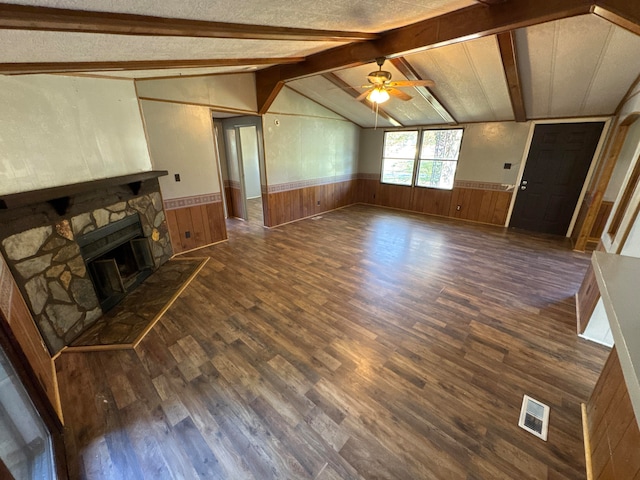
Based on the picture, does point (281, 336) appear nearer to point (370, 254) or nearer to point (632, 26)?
point (370, 254)

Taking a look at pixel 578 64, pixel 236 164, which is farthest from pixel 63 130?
pixel 578 64

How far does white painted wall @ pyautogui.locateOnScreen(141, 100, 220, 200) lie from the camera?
3430 millimetres

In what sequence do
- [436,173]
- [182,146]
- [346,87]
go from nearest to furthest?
[182,146] < [346,87] < [436,173]

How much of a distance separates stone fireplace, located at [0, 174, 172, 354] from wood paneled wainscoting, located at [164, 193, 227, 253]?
526 mm

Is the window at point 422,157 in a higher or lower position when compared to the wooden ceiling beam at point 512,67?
lower

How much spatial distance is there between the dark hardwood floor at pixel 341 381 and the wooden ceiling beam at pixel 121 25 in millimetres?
2056

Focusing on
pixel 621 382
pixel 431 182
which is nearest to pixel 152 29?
pixel 621 382

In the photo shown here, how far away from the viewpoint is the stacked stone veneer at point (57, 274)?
1.92 metres

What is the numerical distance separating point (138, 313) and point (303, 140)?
14.1 feet

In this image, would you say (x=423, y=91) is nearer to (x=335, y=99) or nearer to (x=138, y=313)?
(x=335, y=99)

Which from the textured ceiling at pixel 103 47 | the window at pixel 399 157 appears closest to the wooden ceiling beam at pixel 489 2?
the textured ceiling at pixel 103 47

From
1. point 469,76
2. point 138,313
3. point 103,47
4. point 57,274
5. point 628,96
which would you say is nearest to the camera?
point 103,47

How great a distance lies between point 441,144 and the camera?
6.03 m

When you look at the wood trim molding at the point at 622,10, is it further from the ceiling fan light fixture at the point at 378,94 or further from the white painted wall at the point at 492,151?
the white painted wall at the point at 492,151
